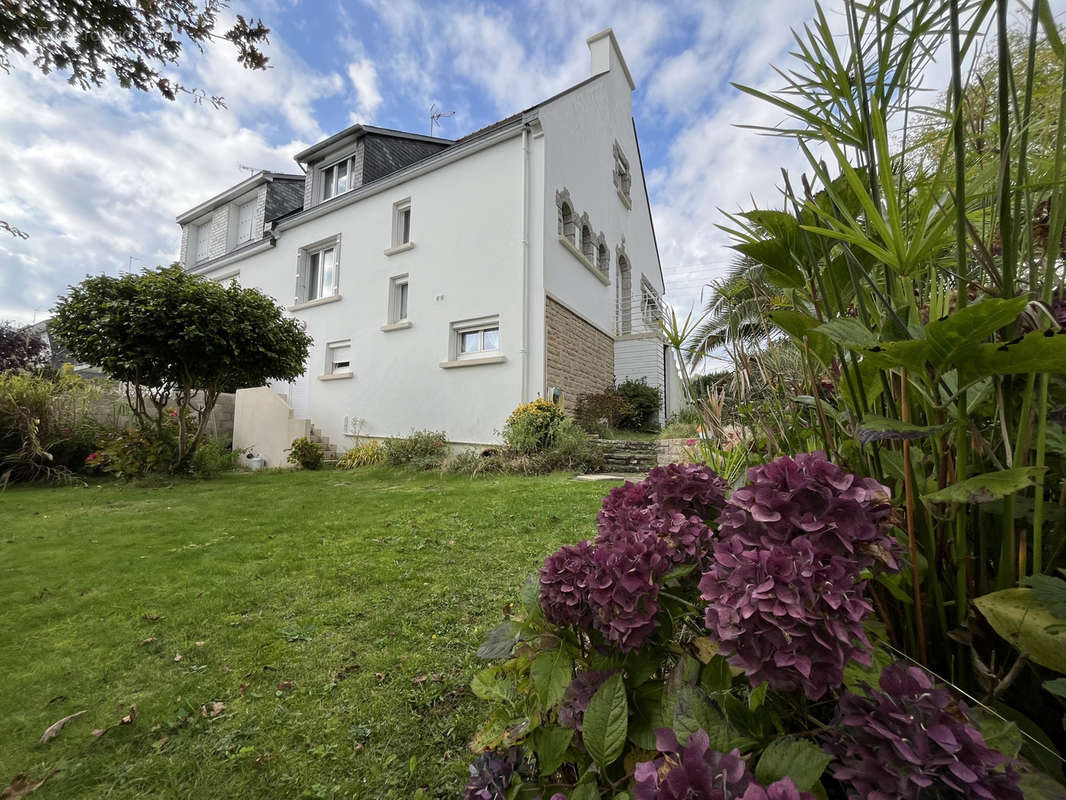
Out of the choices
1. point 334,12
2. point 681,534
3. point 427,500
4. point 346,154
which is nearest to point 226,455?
point 427,500

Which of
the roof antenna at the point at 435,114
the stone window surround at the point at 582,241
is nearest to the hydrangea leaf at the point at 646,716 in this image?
the stone window surround at the point at 582,241

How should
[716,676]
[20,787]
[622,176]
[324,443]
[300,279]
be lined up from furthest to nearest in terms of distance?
[622,176], [300,279], [324,443], [20,787], [716,676]

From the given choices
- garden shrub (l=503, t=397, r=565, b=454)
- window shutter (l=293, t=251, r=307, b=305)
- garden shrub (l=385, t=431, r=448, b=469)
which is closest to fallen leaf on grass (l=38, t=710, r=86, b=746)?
garden shrub (l=503, t=397, r=565, b=454)

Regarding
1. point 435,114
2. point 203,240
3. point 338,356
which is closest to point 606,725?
point 338,356

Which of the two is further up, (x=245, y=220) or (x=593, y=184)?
(x=245, y=220)

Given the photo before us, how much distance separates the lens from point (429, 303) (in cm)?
892

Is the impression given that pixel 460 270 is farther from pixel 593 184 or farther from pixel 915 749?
pixel 915 749

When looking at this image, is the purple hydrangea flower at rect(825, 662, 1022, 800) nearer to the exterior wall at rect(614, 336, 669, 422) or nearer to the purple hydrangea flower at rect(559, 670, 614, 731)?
the purple hydrangea flower at rect(559, 670, 614, 731)

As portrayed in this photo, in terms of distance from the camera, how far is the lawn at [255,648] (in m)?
1.26

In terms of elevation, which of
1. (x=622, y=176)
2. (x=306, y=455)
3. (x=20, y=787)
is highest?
(x=622, y=176)

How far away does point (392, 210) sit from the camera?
31.9 feet

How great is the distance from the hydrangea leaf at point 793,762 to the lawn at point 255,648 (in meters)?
→ 1.06

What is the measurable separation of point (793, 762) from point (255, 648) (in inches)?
84.3

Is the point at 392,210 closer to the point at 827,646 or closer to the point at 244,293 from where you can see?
the point at 244,293
